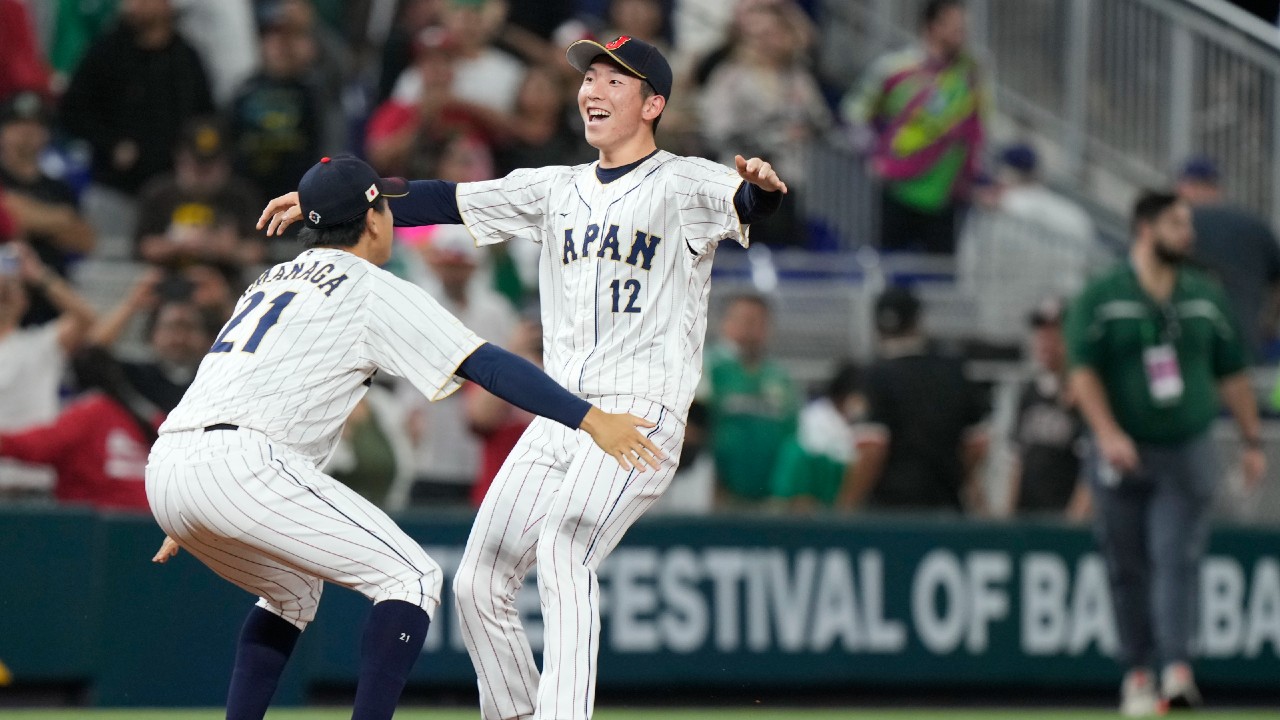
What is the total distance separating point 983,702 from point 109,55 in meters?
6.92

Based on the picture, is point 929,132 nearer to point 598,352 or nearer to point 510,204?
point 510,204

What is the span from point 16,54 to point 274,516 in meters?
7.48

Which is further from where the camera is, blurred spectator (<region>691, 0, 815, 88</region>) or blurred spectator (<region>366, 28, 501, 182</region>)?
blurred spectator (<region>691, 0, 815, 88</region>)

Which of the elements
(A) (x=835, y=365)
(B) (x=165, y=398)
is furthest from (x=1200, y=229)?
(B) (x=165, y=398)

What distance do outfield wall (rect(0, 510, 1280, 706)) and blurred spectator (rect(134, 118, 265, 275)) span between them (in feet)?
6.78

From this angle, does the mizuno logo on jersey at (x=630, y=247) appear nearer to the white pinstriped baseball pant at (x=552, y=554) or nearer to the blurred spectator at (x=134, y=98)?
the white pinstriped baseball pant at (x=552, y=554)

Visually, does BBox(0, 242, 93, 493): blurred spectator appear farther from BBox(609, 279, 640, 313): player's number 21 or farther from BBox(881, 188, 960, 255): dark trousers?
BBox(881, 188, 960, 255): dark trousers

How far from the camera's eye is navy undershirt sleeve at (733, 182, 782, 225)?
19.9 ft

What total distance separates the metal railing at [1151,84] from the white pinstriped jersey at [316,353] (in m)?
9.69

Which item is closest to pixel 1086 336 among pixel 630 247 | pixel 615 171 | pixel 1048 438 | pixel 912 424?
pixel 912 424

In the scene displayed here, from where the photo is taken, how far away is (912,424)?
35.8 feet

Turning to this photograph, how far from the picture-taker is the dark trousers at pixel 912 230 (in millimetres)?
13586

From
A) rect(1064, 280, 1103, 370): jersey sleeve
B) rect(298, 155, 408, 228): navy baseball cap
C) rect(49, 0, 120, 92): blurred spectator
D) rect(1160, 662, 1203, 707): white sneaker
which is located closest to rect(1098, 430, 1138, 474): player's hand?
rect(1064, 280, 1103, 370): jersey sleeve

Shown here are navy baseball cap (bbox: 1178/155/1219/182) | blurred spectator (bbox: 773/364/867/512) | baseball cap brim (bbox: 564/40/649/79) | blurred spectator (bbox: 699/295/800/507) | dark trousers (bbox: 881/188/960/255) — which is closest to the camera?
baseball cap brim (bbox: 564/40/649/79)
